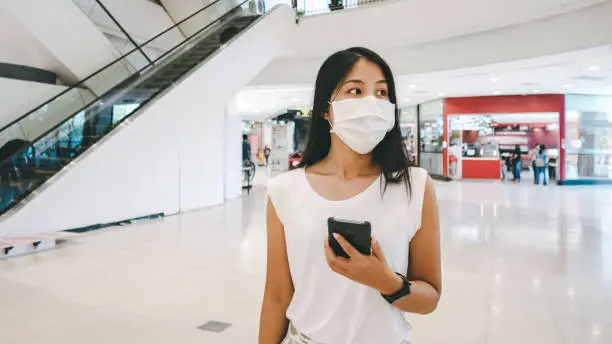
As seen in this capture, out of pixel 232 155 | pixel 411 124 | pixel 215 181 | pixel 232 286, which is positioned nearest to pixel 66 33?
pixel 215 181

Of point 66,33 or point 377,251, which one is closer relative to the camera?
point 377,251

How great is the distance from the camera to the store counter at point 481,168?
1892 centimetres

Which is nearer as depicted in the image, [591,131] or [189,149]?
[189,149]

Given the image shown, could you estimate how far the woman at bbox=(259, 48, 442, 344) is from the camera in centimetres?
117

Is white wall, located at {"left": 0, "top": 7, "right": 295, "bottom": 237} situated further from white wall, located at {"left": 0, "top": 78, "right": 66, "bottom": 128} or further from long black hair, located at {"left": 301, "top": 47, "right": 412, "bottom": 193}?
long black hair, located at {"left": 301, "top": 47, "right": 412, "bottom": 193}

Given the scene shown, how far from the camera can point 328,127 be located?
4.61 feet

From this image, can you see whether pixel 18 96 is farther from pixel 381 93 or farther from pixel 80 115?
pixel 381 93

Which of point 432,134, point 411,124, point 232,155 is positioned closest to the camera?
point 232,155

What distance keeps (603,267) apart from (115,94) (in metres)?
8.26

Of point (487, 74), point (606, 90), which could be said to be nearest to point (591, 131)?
point (606, 90)

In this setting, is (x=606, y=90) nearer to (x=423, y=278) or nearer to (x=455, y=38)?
A: (x=455, y=38)

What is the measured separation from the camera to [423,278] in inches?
48.8

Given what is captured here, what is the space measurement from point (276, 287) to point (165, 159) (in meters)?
8.74

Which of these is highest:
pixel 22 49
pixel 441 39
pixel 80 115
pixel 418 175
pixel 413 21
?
pixel 413 21
